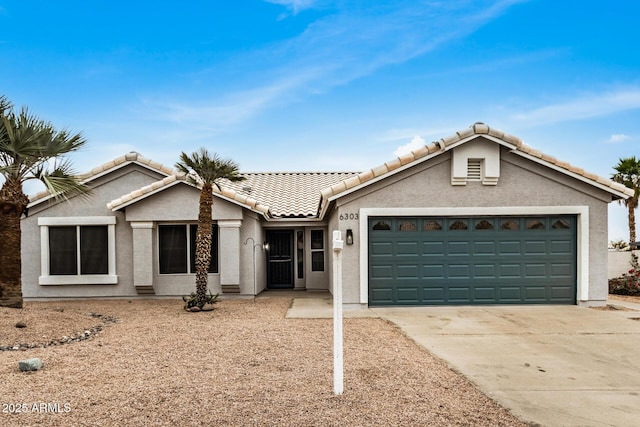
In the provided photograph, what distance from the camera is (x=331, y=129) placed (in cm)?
1931

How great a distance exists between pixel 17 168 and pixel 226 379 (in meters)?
8.17

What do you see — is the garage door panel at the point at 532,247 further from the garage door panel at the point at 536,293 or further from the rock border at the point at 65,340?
the rock border at the point at 65,340

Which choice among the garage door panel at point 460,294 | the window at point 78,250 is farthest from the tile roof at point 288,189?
the garage door panel at point 460,294

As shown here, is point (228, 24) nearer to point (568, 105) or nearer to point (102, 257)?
point (102, 257)

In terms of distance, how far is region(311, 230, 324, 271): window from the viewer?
16219 mm

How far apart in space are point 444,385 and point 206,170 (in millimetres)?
7927

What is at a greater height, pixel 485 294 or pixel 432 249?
pixel 432 249

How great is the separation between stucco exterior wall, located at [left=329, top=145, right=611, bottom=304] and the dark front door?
4.78 meters

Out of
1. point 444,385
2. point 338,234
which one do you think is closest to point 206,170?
point 338,234

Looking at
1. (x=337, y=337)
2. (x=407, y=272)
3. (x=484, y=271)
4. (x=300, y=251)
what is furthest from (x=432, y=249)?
(x=337, y=337)

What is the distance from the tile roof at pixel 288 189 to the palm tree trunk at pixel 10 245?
601cm

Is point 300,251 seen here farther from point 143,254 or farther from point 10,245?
point 10,245

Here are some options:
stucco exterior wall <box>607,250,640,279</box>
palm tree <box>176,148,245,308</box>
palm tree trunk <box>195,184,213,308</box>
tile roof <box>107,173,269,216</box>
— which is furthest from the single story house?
stucco exterior wall <box>607,250,640,279</box>

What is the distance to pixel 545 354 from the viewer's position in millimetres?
7141
